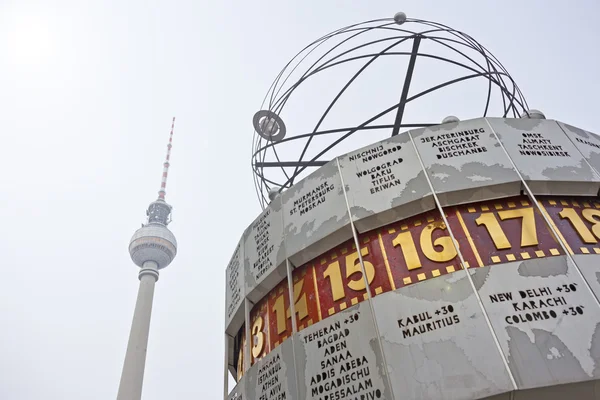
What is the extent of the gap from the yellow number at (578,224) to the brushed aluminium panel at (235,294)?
695 centimetres

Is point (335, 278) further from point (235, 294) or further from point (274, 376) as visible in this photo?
point (235, 294)

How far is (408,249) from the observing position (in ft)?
27.4

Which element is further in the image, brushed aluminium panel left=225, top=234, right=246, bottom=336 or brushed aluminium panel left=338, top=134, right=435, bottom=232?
brushed aluminium panel left=225, top=234, right=246, bottom=336

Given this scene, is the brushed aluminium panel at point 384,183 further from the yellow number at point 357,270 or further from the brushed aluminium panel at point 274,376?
the brushed aluminium panel at point 274,376

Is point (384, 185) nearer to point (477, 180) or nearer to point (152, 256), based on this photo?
point (477, 180)

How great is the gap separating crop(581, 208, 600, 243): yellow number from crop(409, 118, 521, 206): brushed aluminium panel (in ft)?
4.14

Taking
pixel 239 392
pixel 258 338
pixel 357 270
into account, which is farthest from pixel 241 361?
pixel 357 270

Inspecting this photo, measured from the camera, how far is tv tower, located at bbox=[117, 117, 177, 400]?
78312mm

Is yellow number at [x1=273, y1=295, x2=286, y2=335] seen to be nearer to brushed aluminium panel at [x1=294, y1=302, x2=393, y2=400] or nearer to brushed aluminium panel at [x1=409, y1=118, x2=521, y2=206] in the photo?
brushed aluminium panel at [x1=294, y1=302, x2=393, y2=400]

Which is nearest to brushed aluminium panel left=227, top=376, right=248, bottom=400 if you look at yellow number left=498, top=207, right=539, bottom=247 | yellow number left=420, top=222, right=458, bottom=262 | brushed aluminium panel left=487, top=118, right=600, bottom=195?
yellow number left=420, top=222, right=458, bottom=262

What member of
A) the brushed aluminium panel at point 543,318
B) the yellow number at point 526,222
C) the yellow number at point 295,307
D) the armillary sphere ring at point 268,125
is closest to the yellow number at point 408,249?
the brushed aluminium panel at point 543,318

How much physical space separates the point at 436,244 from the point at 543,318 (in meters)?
2.15

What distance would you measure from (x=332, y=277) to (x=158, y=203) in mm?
99496

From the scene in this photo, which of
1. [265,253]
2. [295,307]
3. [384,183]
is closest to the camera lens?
[295,307]
